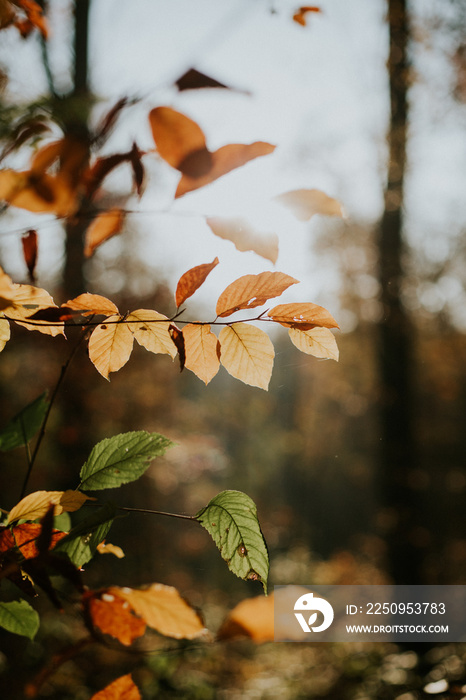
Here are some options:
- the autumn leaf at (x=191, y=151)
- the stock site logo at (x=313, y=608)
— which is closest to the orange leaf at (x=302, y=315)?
the autumn leaf at (x=191, y=151)

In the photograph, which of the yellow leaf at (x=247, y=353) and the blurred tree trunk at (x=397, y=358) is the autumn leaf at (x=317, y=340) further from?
the blurred tree trunk at (x=397, y=358)

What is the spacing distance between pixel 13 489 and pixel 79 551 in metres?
3.72

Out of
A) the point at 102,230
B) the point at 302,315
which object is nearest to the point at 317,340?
the point at 302,315

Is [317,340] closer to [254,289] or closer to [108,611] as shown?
[254,289]

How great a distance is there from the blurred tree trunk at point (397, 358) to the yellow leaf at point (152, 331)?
129 inches

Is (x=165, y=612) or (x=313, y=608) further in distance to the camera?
(x=313, y=608)

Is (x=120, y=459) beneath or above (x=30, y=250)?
beneath

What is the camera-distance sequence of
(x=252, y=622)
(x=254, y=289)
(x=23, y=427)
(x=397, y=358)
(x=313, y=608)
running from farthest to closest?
(x=397, y=358), (x=313, y=608), (x=23, y=427), (x=254, y=289), (x=252, y=622)

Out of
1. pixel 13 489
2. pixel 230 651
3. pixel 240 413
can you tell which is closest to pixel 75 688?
pixel 13 489

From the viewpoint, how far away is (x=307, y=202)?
366mm

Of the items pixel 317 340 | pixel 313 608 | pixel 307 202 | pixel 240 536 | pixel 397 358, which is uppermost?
pixel 307 202

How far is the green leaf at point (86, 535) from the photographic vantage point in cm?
34

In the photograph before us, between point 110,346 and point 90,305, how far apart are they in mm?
72

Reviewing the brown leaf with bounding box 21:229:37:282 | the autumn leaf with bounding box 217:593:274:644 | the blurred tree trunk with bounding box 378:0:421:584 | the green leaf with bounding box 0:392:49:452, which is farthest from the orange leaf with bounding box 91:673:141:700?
the blurred tree trunk with bounding box 378:0:421:584
